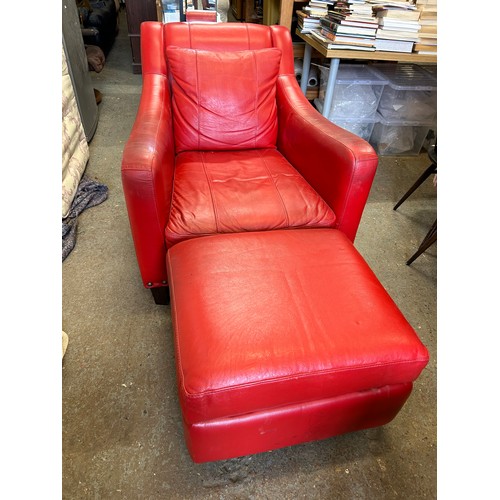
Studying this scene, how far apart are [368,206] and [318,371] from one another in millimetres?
1473

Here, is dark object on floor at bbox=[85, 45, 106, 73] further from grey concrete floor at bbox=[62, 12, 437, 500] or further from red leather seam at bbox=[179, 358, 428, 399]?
red leather seam at bbox=[179, 358, 428, 399]

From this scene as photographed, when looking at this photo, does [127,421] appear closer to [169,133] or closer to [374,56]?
[169,133]

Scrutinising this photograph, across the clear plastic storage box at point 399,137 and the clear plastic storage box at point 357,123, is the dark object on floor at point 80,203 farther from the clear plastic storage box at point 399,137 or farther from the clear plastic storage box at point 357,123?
the clear plastic storage box at point 399,137

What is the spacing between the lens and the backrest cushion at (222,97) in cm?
135

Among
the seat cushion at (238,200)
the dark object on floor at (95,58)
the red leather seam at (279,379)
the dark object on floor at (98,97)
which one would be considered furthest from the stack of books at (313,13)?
the dark object on floor at (95,58)

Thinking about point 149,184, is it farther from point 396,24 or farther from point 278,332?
point 396,24

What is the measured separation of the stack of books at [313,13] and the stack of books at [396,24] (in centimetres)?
30

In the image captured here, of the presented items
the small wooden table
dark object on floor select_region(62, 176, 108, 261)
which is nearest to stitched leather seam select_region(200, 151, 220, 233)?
dark object on floor select_region(62, 176, 108, 261)

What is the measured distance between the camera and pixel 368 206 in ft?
6.48

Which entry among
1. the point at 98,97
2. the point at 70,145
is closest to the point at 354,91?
the point at 70,145

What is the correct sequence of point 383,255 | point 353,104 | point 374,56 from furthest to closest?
point 353,104 → point 374,56 → point 383,255

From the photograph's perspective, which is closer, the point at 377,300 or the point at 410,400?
the point at 377,300
